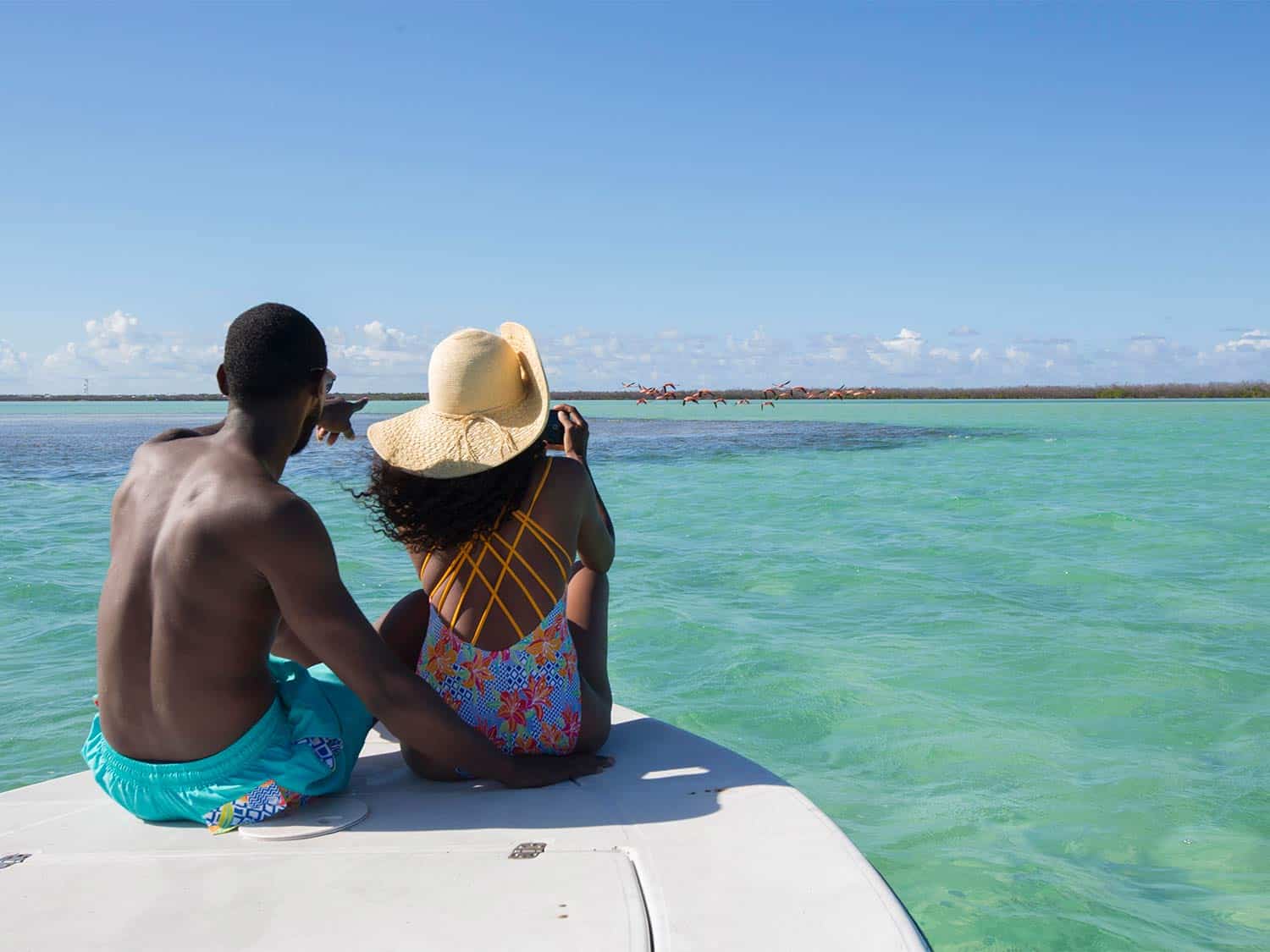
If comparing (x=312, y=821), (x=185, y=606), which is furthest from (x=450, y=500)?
A: (x=312, y=821)

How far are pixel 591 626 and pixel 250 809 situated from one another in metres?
1.14

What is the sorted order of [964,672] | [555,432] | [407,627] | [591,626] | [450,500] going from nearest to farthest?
1. [450,500]
2. [407,627]
3. [591,626]
4. [555,432]
5. [964,672]

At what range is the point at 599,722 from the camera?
3104mm

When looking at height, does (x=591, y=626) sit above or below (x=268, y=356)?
below

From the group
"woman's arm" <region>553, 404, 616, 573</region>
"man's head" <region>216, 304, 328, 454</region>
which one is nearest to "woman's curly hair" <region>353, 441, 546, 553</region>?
"woman's arm" <region>553, 404, 616, 573</region>

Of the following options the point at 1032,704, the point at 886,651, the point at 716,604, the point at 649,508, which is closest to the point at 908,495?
the point at 649,508

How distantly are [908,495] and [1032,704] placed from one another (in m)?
10.5

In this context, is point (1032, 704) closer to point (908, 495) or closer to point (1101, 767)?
point (1101, 767)

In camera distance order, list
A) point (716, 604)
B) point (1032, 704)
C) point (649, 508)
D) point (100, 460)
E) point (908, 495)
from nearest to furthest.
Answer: point (1032, 704)
point (716, 604)
point (649, 508)
point (908, 495)
point (100, 460)

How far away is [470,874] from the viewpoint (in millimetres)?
2232

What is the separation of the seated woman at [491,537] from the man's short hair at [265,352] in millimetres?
512

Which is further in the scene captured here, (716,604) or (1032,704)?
(716,604)

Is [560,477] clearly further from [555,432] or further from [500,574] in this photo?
[555,432]

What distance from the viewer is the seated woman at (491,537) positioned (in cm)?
292
